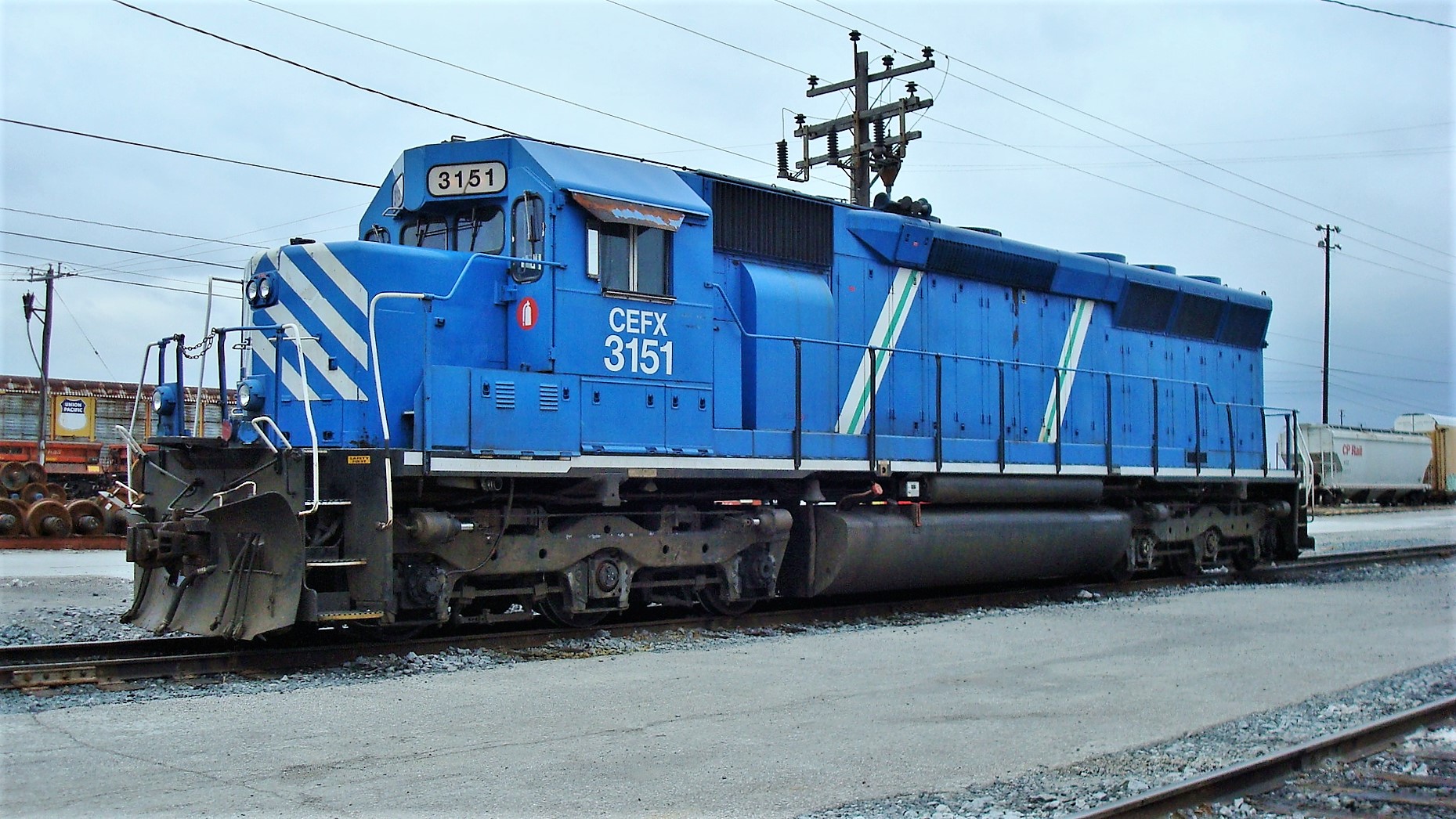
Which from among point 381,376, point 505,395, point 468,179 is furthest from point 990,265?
point 381,376

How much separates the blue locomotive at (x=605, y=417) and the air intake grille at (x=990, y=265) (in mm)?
38

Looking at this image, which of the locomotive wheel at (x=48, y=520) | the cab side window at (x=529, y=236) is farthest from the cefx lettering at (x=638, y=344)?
the locomotive wheel at (x=48, y=520)

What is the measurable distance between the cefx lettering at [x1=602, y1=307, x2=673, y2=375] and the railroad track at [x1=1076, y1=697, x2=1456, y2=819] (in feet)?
16.8

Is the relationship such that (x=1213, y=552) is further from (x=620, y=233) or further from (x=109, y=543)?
(x=109, y=543)

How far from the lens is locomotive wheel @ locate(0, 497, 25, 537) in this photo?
62.0 ft

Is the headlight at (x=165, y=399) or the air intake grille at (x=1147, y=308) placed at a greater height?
the air intake grille at (x=1147, y=308)

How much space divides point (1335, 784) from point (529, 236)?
591 cm

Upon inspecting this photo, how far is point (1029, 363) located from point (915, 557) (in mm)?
3293

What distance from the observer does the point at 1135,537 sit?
1423 centimetres

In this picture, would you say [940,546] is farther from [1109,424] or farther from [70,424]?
[70,424]

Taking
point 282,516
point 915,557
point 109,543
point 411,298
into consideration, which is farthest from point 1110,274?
point 109,543

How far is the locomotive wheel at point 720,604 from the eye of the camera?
10.1m

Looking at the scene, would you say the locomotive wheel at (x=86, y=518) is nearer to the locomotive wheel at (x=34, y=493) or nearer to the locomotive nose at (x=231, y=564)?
the locomotive wheel at (x=34, y=493)

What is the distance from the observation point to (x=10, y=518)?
62.2 feet
